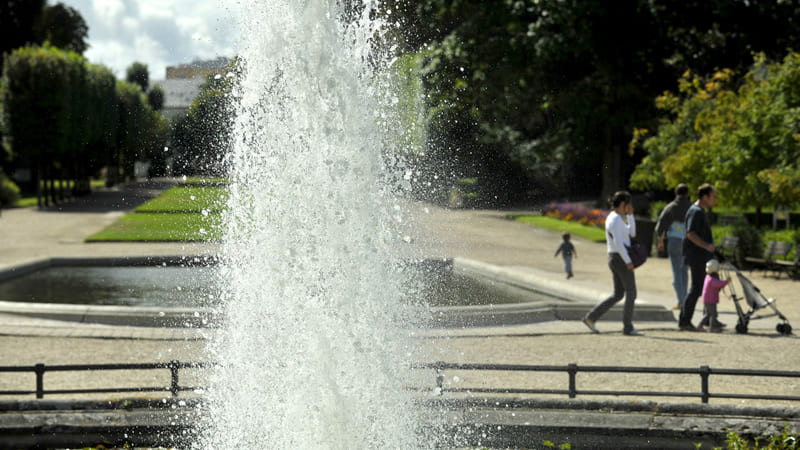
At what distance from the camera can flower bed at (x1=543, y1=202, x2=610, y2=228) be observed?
33.2 m

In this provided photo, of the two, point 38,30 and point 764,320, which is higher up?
point 38,30

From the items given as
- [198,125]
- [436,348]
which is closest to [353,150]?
[198,125]

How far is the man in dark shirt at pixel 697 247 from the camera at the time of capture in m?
11.3

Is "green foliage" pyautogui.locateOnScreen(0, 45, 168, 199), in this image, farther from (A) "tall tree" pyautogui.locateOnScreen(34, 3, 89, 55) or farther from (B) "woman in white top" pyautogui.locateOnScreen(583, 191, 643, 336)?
(B) "woman in white top" pyautogui.locateOnScreen(583, 191, 643, 336)

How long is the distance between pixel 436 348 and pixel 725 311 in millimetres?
5383

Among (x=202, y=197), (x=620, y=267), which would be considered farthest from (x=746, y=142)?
(x=202, y=197)

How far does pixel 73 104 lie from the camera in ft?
159

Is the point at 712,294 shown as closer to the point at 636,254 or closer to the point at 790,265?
the point at 636,254

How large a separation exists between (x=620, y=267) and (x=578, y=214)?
25.4 m

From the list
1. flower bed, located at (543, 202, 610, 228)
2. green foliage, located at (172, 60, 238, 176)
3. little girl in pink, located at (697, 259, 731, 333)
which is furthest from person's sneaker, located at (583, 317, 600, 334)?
flower bed, located at (543, 202, 610, 228)

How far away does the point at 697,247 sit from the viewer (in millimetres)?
11453

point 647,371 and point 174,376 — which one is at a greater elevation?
point 647,371

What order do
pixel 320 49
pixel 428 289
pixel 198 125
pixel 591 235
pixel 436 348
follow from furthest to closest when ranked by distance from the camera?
pixel 591 235 → pixel 428 289 → pixel 436 348 → pixel 198 125 → pixel 320 49

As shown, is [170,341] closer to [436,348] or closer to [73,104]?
[436,348]
